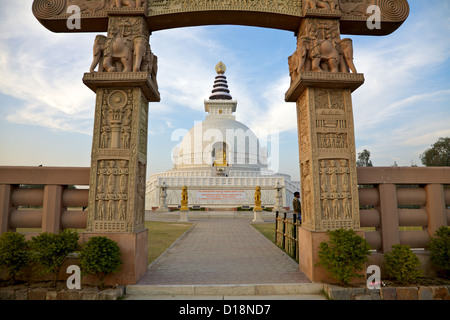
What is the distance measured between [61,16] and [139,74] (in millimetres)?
2239

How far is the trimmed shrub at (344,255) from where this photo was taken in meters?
4.46

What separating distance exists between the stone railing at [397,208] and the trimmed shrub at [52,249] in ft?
18.0

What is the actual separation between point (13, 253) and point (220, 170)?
27381mm

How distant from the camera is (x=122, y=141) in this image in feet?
17.3

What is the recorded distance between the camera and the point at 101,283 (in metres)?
4.59

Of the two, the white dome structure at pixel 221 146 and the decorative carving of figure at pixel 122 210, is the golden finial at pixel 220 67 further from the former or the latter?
the decorative carving of figure at pixel 122 210

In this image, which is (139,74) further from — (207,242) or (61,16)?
(207,242)

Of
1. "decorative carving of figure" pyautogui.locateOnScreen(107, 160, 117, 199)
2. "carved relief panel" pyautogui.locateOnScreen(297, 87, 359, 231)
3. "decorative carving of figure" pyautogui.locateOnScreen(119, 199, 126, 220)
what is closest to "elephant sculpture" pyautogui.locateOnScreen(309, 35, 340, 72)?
"carved relief panel" pyautogui.locateOnScreen(297, 87, 359, 231)

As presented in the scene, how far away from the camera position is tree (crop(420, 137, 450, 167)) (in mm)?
28253

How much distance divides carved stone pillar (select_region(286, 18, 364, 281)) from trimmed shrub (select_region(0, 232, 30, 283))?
5.08 meters

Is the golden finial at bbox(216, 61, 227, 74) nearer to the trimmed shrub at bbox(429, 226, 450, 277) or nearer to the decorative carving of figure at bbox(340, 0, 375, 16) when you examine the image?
the decorative carving of figure at bbox(340, 0, 375, 16)

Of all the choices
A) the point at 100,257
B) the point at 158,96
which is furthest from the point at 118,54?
the point at 100,257

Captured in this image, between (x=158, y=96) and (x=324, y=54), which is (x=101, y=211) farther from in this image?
(x=324, y=54)
